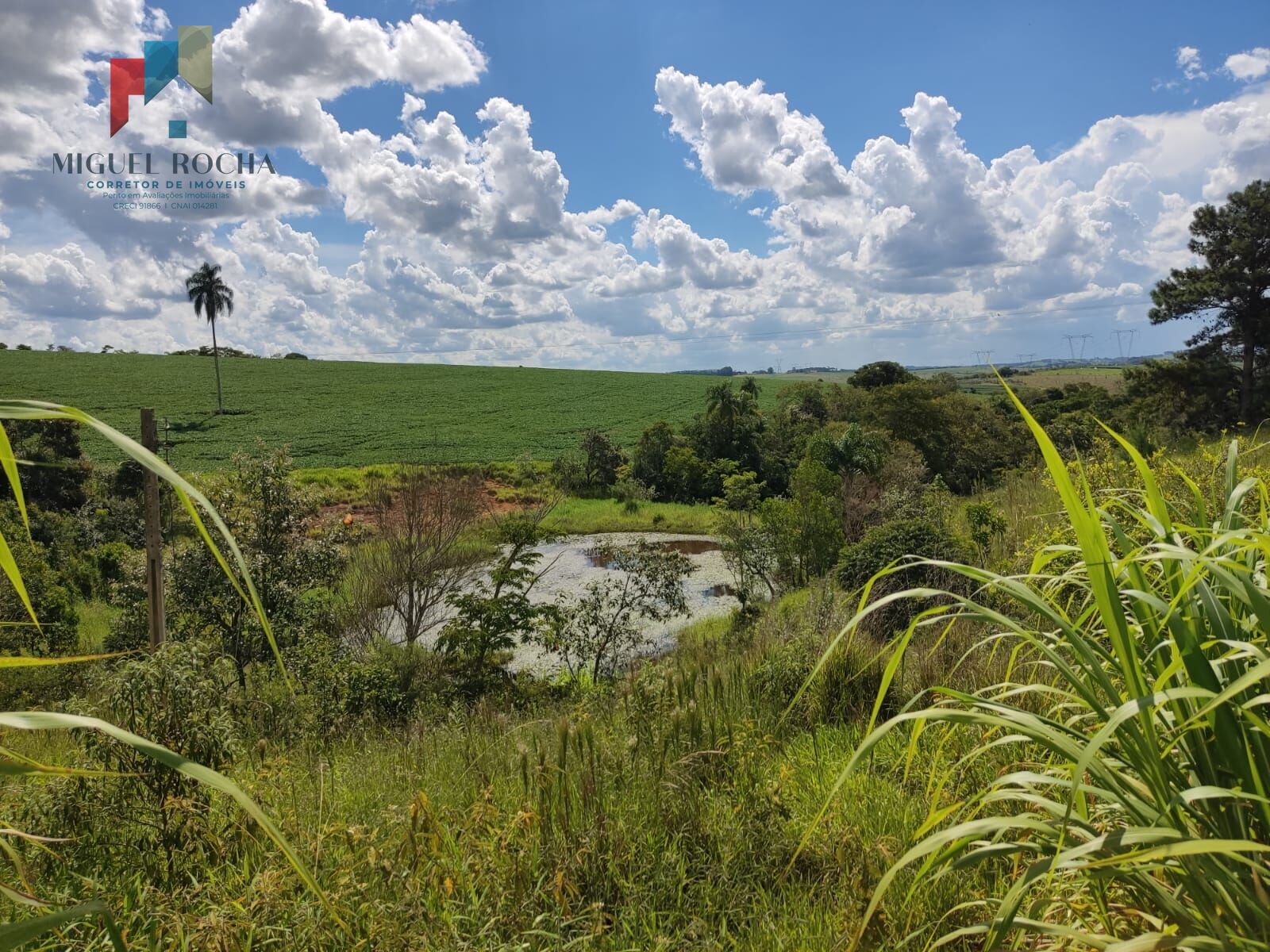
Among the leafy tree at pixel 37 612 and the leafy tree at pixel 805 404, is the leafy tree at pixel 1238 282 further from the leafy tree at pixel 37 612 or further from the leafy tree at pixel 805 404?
the leafy tree at pixel 37 612

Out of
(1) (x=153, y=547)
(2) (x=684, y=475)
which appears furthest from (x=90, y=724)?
(2) (x=684, y=475)

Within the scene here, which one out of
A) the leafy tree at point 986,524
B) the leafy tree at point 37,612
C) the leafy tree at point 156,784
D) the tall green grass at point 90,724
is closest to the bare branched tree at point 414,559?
the leafy tree at point 37,612

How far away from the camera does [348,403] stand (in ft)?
208

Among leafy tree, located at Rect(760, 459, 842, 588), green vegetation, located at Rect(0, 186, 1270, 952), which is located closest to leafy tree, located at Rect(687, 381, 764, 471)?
leafy tree, located at Rect(760, 459, 842, 588)

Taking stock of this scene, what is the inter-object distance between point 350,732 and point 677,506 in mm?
25742

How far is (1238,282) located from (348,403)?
61.0 meters

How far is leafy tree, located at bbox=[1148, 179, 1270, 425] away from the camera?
21547 mm

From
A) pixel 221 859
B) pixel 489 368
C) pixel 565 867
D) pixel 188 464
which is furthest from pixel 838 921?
pixel 489 368

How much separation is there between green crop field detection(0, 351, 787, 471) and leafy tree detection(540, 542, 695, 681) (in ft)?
86.5

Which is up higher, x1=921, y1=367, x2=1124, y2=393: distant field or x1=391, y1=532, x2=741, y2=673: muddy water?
x1=921, y1=367, x2=1124, y2=393: distant field

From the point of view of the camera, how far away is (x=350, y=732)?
6.46m

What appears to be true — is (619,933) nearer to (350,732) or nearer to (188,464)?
(350,732)

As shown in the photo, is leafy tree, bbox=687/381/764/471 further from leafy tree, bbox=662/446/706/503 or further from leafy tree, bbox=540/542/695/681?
leafy tree, bbox=540/542/695/681

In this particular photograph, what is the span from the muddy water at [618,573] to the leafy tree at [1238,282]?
654 inches
